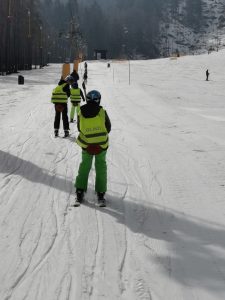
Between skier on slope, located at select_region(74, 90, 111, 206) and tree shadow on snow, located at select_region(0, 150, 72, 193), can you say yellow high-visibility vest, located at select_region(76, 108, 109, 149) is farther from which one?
tree shadow on snow, located at select_region(0, 150, 72, 193)

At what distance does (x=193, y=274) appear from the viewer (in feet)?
14.5

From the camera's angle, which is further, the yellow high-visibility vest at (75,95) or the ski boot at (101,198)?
the yellow high-visibility vest at (75,95)

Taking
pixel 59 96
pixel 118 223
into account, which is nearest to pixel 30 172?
pixel 118 223

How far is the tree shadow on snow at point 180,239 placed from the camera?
14.4ft

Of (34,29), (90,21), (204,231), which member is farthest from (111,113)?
(90,21)

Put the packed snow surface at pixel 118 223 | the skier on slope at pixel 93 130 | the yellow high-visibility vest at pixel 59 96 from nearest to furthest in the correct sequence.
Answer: the packed snow surface at pixel 118 223
the skier on slope at pixel 93 130
the yellow high-visibility vest at pixel 59 96

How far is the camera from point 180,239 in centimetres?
527

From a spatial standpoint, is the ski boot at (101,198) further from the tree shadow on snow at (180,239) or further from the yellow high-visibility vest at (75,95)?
the yellow high-visibility vest at (75,95)

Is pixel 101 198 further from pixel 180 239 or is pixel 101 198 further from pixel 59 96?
pixel 59 96

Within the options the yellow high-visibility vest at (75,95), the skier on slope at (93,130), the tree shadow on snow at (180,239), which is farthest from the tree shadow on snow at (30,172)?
the yellow high-visibility vest at (75,95)

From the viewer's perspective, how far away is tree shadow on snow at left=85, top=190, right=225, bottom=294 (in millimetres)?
4391

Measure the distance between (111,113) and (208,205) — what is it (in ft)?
36.2

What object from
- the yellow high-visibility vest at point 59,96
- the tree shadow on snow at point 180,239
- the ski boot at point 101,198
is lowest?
the tree shadow on snow at point 180,239

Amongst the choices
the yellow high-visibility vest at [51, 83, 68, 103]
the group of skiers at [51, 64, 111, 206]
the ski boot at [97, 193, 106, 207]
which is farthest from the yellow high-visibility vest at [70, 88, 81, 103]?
the ski boot at [97, 193, 106, 207]
